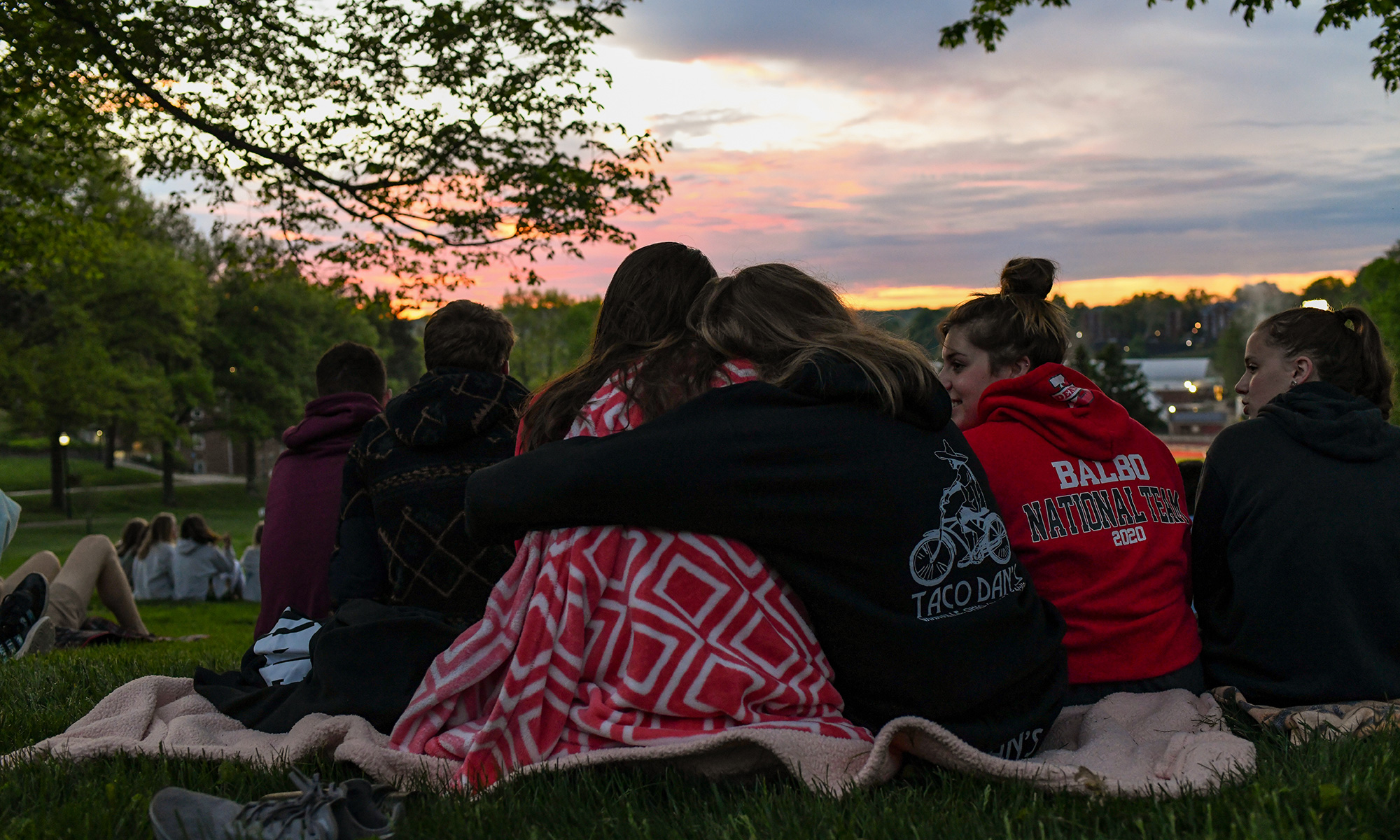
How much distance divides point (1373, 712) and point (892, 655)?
4.99 ft

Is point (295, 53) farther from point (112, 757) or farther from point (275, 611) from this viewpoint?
point (112, 757)

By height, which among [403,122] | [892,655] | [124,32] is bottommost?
[892,655]

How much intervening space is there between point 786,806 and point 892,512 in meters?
0.74

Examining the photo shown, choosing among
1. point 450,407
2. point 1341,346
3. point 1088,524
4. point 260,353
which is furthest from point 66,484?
point 1341,346

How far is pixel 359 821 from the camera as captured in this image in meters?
2.50

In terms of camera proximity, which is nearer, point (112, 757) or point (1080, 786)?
point (1080, 786)

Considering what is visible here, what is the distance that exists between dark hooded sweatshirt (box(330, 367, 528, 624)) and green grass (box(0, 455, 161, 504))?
182 feet

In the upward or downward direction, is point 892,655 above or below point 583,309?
below

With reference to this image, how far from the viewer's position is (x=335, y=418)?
5258 millimetres

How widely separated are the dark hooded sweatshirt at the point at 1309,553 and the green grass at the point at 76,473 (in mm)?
57928

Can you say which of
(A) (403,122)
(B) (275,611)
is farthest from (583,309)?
(B) (275,611)

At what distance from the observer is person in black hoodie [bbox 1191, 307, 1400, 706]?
333cm

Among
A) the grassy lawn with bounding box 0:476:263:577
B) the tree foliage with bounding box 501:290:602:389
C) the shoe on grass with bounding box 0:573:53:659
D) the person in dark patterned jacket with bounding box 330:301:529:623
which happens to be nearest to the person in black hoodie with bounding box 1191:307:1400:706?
the person in dark patterned jacket with bounding box 330:301:529:623

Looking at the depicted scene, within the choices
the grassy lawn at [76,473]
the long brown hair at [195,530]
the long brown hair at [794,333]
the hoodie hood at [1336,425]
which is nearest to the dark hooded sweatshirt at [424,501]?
the long brown hair at [794,333]
